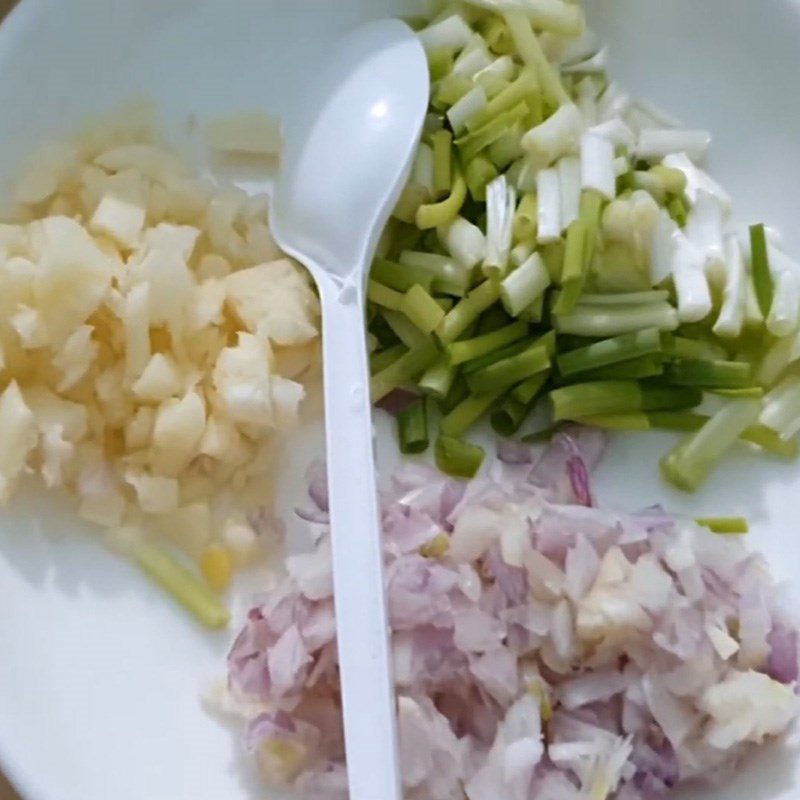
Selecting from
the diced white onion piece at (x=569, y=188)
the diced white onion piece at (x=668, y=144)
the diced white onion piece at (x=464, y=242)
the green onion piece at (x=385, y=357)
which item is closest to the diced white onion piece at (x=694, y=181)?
the diced white onion piece at (x=668, y=144)

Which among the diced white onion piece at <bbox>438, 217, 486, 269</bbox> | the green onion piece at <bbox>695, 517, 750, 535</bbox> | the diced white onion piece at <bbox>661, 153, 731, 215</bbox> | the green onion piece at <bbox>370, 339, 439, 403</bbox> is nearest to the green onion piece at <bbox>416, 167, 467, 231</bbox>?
the diced white onion piece at <bbox>438, 217, 486, 269</bbox>

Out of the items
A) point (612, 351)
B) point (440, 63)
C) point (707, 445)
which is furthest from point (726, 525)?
point (440, 63)

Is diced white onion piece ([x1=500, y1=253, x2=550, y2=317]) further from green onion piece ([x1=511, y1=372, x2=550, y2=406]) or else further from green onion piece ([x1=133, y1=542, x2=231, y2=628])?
green onion piece ([x1=133, y1=542, x2=231, y2=628])

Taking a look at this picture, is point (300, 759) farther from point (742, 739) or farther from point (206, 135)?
point (206, 135)

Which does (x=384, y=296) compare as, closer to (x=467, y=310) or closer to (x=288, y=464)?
(x=467, y=310)

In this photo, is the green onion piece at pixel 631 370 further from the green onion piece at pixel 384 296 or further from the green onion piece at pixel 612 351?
the green onion piece at pixel 384 296
